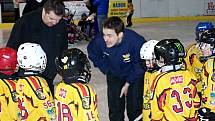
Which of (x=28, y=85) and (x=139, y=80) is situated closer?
(x=28, y=85)

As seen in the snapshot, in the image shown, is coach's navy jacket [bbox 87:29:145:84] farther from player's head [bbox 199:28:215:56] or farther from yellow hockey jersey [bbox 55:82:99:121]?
yellow hockey jersey [bbox 55:82:99:121]

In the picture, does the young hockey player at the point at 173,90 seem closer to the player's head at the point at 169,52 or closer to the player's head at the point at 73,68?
the player's head at the point at 169,52

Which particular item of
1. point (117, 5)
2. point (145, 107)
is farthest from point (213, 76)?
point (117, 5)

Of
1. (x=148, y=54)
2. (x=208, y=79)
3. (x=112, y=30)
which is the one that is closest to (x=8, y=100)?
(x=112, y=30)

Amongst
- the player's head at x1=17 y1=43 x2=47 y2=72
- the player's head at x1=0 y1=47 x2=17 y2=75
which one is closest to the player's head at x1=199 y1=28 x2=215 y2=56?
the player's head at x1=17 y1=43 x2=47 y2=72

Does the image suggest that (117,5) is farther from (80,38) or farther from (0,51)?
(0,51)

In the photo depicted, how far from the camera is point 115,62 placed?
4098 mm

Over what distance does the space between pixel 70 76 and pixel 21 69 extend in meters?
0.57

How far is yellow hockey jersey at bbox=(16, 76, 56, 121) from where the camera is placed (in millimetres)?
3252

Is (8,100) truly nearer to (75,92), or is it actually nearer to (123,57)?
(75,92)

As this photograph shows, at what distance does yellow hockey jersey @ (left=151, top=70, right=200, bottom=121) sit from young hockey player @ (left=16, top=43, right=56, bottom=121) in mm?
723

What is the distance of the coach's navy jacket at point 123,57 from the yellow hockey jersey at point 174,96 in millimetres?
900

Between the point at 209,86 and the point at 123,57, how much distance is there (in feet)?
2.52

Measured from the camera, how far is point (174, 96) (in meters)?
3.10
